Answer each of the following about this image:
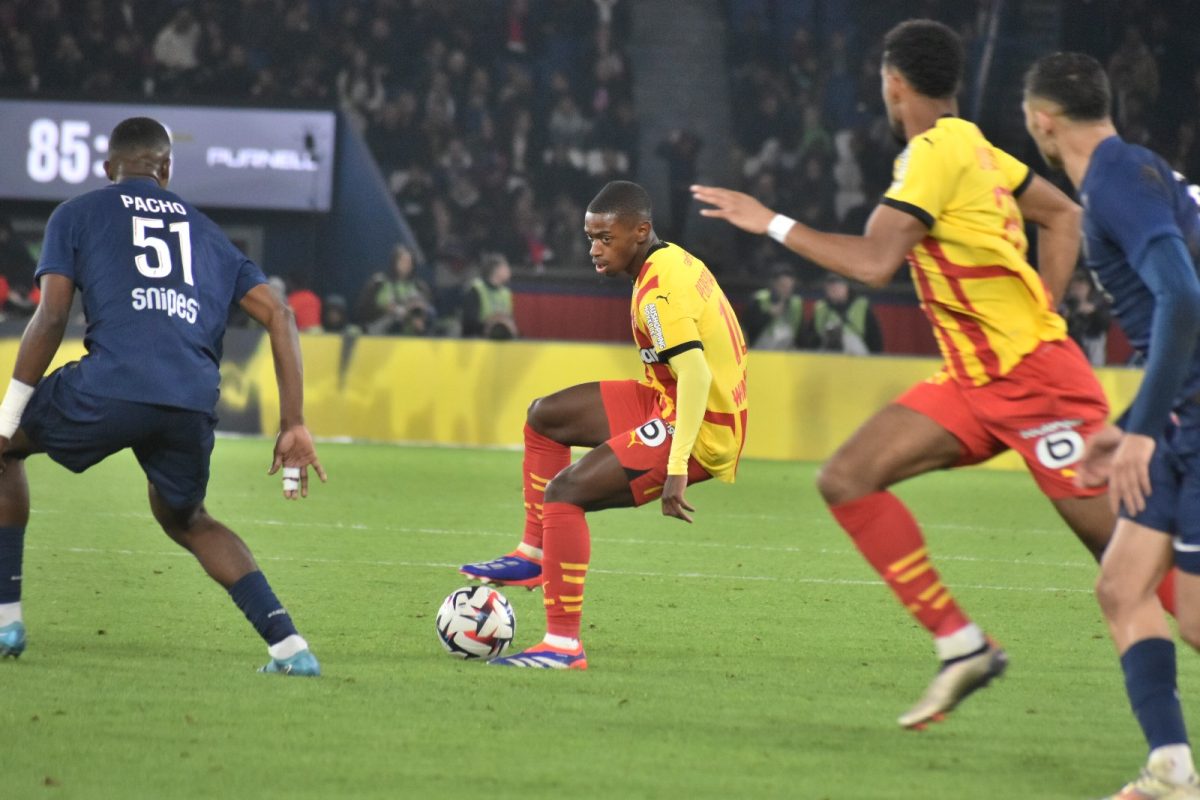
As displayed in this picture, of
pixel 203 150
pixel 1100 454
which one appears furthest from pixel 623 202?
pixel 203 150

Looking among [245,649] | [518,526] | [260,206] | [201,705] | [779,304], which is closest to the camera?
[201,705]

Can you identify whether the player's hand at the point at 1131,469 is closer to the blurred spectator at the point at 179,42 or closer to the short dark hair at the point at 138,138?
the short dark hair at the point at 138,138

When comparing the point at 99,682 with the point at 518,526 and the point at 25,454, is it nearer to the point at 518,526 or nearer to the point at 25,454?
the point at 25,454

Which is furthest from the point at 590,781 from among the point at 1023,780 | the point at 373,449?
the point at 373,449

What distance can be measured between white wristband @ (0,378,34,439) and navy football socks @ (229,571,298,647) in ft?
3.05

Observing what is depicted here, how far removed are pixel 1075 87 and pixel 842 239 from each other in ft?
2.58

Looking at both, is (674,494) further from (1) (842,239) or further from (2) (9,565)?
(2) (9,565)

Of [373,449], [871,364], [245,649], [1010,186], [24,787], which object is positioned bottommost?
[373,449]

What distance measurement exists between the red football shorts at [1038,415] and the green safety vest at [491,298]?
563 inches

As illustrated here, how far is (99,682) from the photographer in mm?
5734

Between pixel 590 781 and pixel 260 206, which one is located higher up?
pixel 590 781

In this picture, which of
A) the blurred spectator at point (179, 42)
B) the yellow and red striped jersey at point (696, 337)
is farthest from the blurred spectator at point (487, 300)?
the yellow and red striped jersey at point (696, 337)

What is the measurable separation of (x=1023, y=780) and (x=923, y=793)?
356 mm

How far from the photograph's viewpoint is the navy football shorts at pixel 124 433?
5.81m
